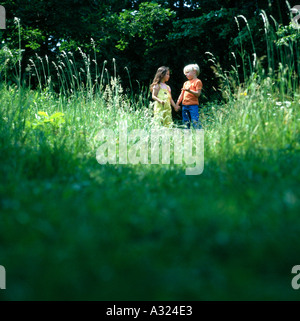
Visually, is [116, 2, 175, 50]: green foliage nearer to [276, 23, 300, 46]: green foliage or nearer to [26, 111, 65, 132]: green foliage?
[276, 23, 300, 46]: green foliage

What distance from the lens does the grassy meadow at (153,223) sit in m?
1.20

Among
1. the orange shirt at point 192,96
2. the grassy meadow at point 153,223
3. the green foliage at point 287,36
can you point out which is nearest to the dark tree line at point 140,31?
the green foliage at point 287,36

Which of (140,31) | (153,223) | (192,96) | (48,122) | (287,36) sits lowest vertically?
(153,223)

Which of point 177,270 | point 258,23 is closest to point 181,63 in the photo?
point 258,23

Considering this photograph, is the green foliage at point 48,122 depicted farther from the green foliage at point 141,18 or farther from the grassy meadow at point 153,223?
the green foliage at point 141,18

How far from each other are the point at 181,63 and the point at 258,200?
10.3 metres

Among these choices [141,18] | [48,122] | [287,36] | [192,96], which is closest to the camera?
[48,122]

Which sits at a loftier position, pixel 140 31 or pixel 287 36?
pixel 140 31

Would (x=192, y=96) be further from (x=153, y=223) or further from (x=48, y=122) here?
(x=153, y=223)

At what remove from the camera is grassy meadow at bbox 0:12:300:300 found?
120cm

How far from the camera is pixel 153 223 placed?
1.66 meters

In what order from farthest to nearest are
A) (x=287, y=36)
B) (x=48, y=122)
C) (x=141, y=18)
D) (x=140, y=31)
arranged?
(x=140, y=31) < (x=141, y=18) < (x=287, y=36) < (x=48, y=122)

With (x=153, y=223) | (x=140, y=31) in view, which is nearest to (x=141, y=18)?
(x=140, y=31)

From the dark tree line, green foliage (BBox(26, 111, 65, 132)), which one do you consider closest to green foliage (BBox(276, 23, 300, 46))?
the dark tree line
